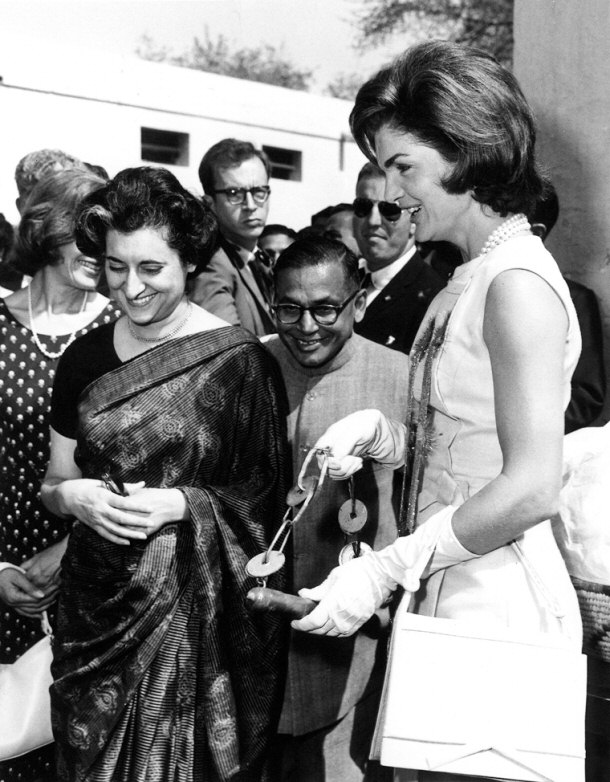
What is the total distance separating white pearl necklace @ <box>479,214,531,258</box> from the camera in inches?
70.6

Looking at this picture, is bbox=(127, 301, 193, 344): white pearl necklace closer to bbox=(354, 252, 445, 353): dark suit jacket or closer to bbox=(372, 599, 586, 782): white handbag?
bbox=(354, 252, 445, 353): dark suit jacket

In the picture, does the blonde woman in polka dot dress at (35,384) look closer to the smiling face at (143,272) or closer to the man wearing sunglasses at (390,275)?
the smiling face at (143,272)

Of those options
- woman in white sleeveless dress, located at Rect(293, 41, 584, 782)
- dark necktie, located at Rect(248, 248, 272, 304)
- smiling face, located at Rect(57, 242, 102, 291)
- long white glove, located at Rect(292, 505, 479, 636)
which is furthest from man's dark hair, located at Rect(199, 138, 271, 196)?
long white glove, located at Rect(292, 505, 479, 636)

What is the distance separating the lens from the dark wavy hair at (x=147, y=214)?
8.55 feet

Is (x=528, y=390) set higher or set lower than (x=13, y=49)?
higher

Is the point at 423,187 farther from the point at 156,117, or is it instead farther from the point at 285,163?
the point at 285,163

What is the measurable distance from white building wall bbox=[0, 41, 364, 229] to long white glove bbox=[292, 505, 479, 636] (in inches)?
231

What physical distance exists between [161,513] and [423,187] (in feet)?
3.53

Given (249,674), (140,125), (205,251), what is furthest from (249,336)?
(140,125)

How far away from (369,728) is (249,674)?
1.54 feet

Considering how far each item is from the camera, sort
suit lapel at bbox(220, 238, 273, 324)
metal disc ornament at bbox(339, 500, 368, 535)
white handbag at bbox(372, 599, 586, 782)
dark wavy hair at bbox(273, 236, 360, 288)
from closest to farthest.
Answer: white handbag at bbox(372, 599, 586, 782)
metal disc ornament at bbox(339, 500, 368, 535)
dark wavy hair at bbox(273, 236, 360, 288)
suit lapel at bbox(220, 238, 273, 324)

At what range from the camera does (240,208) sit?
457cm

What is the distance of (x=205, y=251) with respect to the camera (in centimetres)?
274

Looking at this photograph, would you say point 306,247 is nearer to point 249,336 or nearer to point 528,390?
point 249,336
